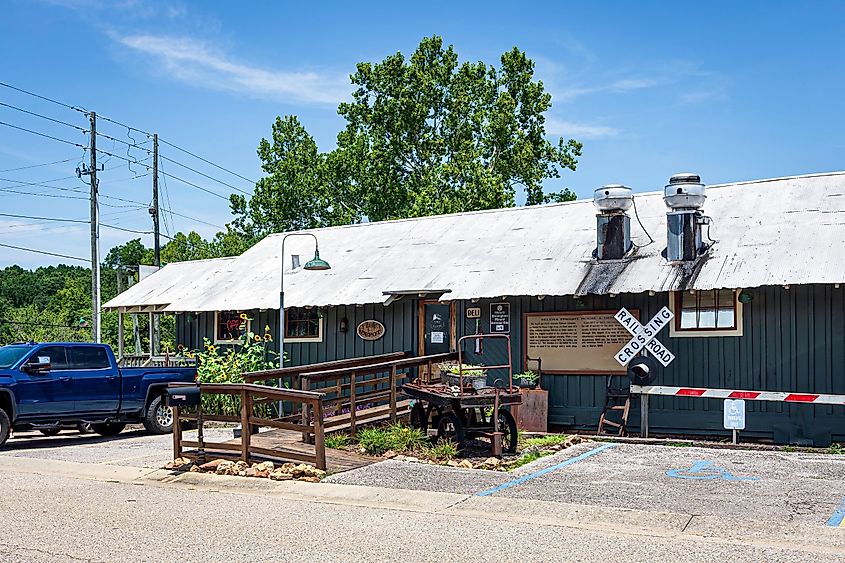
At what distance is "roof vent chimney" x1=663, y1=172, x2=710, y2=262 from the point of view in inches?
640

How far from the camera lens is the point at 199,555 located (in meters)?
7.98

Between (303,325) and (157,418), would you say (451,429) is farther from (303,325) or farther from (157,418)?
(303,325)

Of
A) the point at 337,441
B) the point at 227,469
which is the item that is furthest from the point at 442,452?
the point at 227,469

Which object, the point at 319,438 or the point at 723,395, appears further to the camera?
the point at 723,395

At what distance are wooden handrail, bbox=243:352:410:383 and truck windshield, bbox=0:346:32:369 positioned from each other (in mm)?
3877

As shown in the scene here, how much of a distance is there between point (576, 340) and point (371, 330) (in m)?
4.73

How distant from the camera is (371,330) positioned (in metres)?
20.0

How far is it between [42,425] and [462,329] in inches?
307

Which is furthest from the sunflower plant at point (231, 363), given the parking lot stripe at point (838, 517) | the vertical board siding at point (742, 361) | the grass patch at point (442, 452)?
the parking lot stripe at point (838, 517)

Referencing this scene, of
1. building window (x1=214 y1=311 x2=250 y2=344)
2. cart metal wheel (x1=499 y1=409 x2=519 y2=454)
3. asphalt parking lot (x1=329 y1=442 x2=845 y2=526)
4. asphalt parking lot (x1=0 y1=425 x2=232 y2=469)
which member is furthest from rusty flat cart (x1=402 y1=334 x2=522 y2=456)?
building window (x1=214 y1=311 x2=250 y2=344)

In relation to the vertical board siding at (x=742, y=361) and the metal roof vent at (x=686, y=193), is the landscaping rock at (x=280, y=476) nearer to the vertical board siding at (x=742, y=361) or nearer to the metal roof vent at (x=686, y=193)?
the vertical board siding at (x=742, y=361)

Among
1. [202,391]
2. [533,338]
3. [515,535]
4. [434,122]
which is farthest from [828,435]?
[434,122]

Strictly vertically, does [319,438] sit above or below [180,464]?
above

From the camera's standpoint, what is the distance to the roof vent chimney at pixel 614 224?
1728cm
